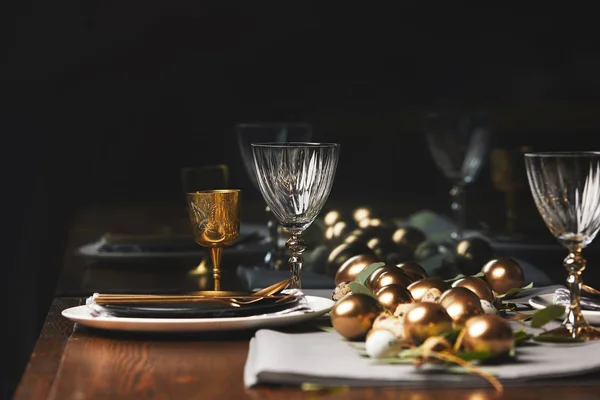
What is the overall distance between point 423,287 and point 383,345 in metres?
0.20

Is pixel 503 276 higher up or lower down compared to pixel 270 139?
lower down

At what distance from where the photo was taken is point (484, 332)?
90 cm

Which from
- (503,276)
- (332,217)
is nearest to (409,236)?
(332,217)

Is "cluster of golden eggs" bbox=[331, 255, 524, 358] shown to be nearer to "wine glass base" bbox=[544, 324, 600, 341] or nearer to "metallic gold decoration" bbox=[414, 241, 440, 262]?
"wine glass base" bbox=[544, 324, 600, 341]

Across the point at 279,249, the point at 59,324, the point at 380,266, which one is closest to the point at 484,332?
the point at 380,266

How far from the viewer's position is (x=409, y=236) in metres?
1.83

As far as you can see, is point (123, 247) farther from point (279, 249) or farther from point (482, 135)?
point (482, 135)

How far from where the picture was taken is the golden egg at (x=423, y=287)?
3.57 ft

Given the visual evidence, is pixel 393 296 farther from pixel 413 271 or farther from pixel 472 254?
pixel 472 254

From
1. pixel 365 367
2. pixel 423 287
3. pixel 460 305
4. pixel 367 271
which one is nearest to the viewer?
pixel 365 367

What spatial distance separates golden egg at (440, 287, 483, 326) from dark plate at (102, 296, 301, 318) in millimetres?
174

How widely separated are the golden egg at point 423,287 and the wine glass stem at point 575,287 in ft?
0.43

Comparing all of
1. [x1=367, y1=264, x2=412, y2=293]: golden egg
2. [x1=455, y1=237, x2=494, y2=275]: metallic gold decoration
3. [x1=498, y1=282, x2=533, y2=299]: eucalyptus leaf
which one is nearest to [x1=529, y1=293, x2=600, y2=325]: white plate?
[x1=498, y1=282, x2=533, y2=299]: eucalyptus leaf

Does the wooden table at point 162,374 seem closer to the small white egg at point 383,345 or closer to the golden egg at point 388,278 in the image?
the small white egg at point 383,345
